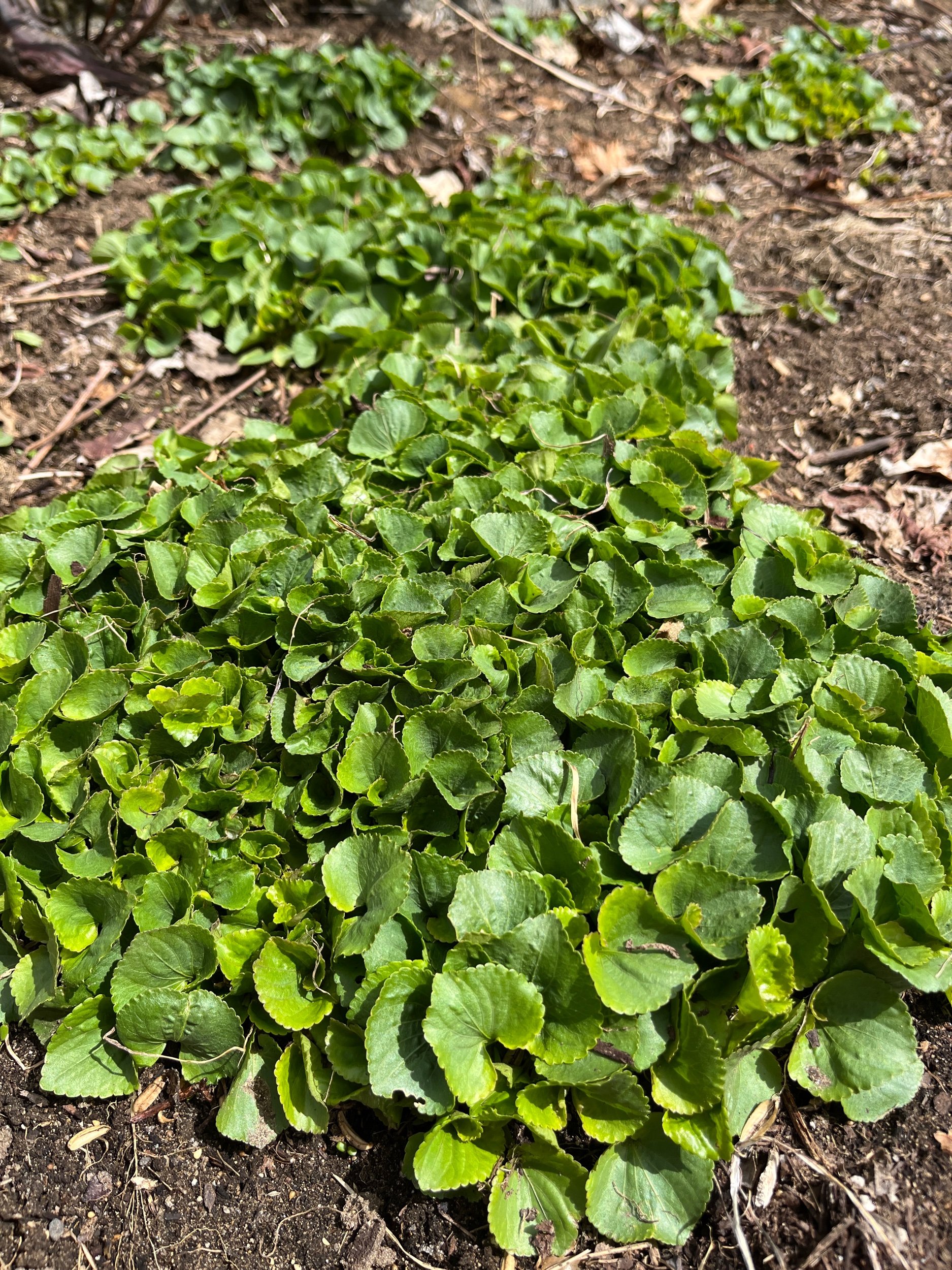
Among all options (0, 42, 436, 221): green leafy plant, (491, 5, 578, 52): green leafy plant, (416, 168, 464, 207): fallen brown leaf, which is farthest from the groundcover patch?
(491, 5, 578, 52): green leafy plant

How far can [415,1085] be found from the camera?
5.37ft

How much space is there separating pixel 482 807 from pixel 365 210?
2.82 metres

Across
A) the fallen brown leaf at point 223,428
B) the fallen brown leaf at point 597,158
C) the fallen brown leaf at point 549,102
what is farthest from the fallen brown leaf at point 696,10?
the fallen brown leaf at point 223,428

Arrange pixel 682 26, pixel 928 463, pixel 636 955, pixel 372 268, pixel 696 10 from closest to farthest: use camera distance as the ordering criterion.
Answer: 1. pixel 636 955
2. pixel 928 463
3. pixel 372 268
4. pixel 682 26
5. pixel 696 10

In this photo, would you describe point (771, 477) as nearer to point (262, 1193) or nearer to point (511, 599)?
point (511, 599)

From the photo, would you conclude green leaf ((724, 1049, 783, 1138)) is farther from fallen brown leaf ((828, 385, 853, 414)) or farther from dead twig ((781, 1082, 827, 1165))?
fallen brown leaf ((828, 385, 853, 414))

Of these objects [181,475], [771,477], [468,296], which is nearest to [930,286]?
[771,477]

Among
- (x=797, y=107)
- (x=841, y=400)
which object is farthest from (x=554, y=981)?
(x=797, y=107)

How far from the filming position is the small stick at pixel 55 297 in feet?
12.5

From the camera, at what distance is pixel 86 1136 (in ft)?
6.07

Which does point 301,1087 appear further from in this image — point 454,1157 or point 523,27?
point 523,27

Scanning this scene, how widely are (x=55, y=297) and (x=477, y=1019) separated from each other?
3503 millimetres

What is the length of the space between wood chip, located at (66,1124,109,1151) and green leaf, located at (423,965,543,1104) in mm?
776

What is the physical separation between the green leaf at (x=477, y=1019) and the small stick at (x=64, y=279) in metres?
3.48
